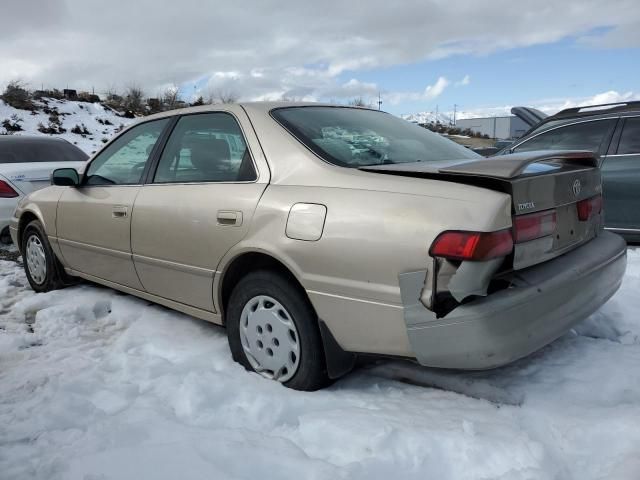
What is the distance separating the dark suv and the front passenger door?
371 cm

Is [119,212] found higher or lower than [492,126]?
lower

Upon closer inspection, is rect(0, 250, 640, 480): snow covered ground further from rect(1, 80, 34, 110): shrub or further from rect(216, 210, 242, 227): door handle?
rect(1, 80, 34, 110): shrub

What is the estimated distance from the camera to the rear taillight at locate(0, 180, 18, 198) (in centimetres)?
571

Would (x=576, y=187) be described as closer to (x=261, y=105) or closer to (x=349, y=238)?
(x=349, y=238)

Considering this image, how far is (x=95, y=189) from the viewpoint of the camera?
3965 mm

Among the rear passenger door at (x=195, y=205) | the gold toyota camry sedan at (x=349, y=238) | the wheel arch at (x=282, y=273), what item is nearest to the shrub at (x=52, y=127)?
the gold toyota camry sedan at (x=349, y=238)

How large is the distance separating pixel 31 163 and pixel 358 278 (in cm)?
522

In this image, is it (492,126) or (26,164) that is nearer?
(26,164)

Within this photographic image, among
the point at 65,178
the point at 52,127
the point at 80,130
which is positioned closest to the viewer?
the point at 65,178

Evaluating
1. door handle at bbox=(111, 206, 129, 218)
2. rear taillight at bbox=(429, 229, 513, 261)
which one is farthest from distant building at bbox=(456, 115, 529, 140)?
rear taillight at bbox=(429, 229, 513, 261)

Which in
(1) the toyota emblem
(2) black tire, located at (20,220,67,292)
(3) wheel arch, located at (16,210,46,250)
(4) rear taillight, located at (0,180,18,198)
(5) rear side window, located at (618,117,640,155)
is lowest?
(2) black tire, located at (20,220,67,292)

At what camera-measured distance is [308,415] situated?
242cm

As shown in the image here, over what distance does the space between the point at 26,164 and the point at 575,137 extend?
592 centimetres

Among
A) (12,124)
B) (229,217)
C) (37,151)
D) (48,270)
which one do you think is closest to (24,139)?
(37,151)
